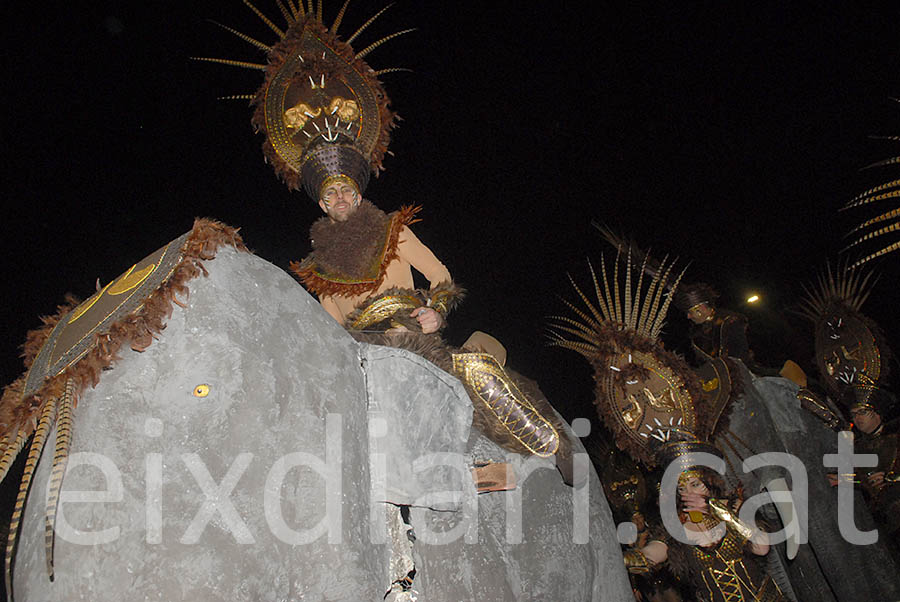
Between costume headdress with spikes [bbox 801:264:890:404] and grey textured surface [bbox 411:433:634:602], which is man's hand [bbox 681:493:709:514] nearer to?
grey textured surface [bbox 411:433:634:602]

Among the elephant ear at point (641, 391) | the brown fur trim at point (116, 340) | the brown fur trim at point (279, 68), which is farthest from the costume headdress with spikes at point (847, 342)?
the brown fur trim at point (116, 340)

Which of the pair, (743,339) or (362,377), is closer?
(362,377)

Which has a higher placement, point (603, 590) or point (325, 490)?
point (325, 490)

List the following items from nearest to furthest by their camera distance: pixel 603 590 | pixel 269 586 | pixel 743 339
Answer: pixel 269 586 < pixel 603 590 < pixel 743 339

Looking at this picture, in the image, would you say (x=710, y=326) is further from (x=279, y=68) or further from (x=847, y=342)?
(x=279, y=68)

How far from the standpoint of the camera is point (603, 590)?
2438mm

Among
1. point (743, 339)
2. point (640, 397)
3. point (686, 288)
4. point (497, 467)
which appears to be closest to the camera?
point (497, 467)

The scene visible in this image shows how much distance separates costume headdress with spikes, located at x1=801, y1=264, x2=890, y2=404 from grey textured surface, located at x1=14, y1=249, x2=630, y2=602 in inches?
218

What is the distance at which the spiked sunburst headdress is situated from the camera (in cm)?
295

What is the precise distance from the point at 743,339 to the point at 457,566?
502 cm

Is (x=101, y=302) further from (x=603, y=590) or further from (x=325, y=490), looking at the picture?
(x=603, y=590)

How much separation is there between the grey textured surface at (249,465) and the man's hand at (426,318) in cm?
38

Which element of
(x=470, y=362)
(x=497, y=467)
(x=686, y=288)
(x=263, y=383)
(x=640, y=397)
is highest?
(x=686, y=288)

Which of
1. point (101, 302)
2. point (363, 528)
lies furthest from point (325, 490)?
point (101, 302)
